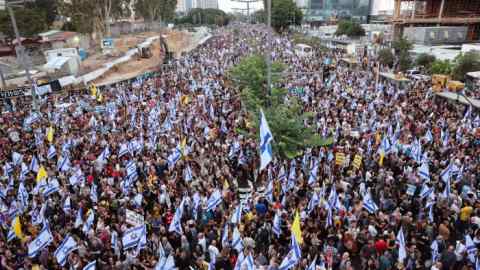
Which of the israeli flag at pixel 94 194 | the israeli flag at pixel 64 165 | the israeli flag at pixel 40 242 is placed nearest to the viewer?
the israeli flag at pixel 40 242

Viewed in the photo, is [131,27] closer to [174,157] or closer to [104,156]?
[104,156]

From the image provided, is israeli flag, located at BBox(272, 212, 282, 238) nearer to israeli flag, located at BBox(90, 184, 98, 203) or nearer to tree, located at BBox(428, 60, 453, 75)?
israeli flag, located at BBox(90, 184, 98, 203)

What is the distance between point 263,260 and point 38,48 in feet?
158

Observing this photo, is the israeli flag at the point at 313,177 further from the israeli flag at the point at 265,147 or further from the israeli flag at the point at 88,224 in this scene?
the israeli flag at the point at 88,224

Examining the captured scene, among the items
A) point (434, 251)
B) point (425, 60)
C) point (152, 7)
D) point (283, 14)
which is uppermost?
point (152, 7)

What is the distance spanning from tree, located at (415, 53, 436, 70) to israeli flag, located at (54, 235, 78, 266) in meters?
32.3

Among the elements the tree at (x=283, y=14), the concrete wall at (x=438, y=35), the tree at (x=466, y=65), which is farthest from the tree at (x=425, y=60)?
the tree at (x=283, y=14)

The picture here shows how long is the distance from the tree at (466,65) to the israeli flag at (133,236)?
26931 millimetres

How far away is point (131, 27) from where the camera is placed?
96875mm

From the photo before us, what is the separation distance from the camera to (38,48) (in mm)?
47062

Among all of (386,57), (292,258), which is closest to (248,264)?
(292,258)

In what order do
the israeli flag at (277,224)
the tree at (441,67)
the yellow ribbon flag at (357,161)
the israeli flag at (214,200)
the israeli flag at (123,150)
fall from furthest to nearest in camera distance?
the tree at (441,67) < the israeli flag at (123,150) < the yellow ribbon flag at (357,161) < the israeli flag at (214,200) < the israeli flag at (277,224)

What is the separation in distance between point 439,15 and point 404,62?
56.5 feet

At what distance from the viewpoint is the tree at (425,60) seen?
33.0 meters
